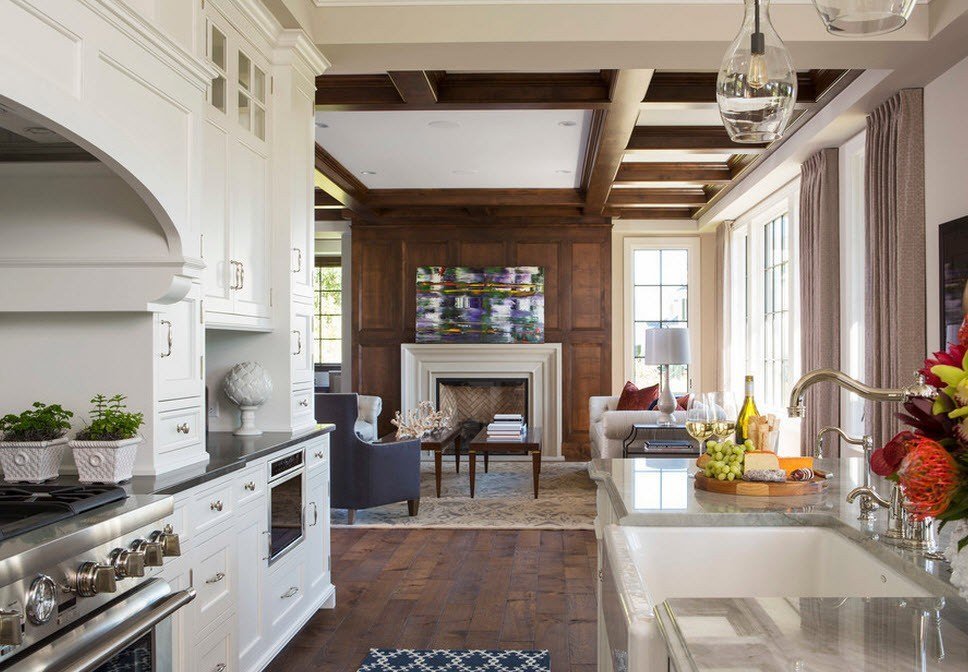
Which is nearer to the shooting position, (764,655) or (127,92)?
(764,655)

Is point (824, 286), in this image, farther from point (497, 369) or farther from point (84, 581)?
point (84, 581)

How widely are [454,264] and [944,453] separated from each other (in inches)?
339

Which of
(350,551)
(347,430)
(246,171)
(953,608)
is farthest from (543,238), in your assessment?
(953,608)

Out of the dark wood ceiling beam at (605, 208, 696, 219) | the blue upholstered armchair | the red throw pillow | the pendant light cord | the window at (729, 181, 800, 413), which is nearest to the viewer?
the pendant light cord

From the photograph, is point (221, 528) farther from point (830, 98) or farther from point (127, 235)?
point (830, 98)

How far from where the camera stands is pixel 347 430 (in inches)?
220

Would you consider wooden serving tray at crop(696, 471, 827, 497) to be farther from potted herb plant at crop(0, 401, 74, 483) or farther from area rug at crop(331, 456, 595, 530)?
area rug at crop(331, 456, 595, 530)

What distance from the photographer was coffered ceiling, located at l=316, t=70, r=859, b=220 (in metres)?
5.00

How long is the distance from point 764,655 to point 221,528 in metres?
2.12

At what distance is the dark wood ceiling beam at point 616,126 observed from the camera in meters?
4.63

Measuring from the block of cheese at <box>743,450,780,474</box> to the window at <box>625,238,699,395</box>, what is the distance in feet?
24.8

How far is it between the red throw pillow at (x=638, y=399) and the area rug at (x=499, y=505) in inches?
32.2

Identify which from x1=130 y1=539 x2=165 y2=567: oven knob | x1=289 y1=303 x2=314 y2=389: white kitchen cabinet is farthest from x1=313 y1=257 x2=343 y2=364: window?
x1=130 y1=539 x2=165 y2=567: oven knob

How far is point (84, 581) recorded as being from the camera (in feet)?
5.63
